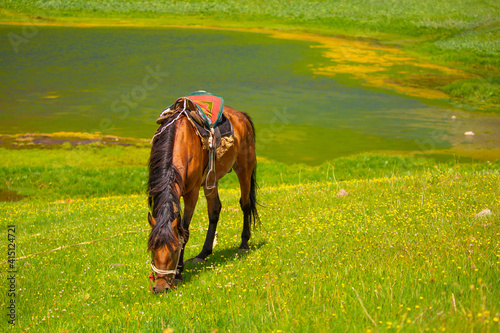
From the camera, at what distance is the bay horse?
5164 millimetres

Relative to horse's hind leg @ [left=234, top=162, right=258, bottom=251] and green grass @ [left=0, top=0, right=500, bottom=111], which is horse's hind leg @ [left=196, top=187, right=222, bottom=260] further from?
green grass @ [left=0, top=0, right=500, bottom=111]

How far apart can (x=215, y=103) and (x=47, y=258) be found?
328 centimetres

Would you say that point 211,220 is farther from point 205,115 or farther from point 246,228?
point 205,115

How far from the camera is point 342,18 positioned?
5394 centimetres

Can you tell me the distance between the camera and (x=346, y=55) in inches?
1528

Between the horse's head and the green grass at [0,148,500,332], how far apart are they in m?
0.16

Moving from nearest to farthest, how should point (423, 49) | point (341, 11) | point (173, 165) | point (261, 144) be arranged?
point (173, 165), point (261, 144), point (423, 49), point (341, 11)

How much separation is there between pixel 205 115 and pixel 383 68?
31007mm

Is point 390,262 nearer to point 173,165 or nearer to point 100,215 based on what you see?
point 173,165

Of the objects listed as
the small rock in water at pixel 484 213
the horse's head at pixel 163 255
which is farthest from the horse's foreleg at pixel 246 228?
the small rock in water at pixel 484 213

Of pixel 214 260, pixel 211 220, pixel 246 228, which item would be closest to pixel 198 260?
pixel 214 260

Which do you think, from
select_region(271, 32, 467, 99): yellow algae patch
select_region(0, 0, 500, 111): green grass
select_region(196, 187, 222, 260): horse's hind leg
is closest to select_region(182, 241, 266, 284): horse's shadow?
select_region(196, 187, 222, 260): horse's hind leg

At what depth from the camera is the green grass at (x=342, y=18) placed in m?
42.7

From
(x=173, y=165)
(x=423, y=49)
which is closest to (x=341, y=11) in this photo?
(x=423, y=49)
